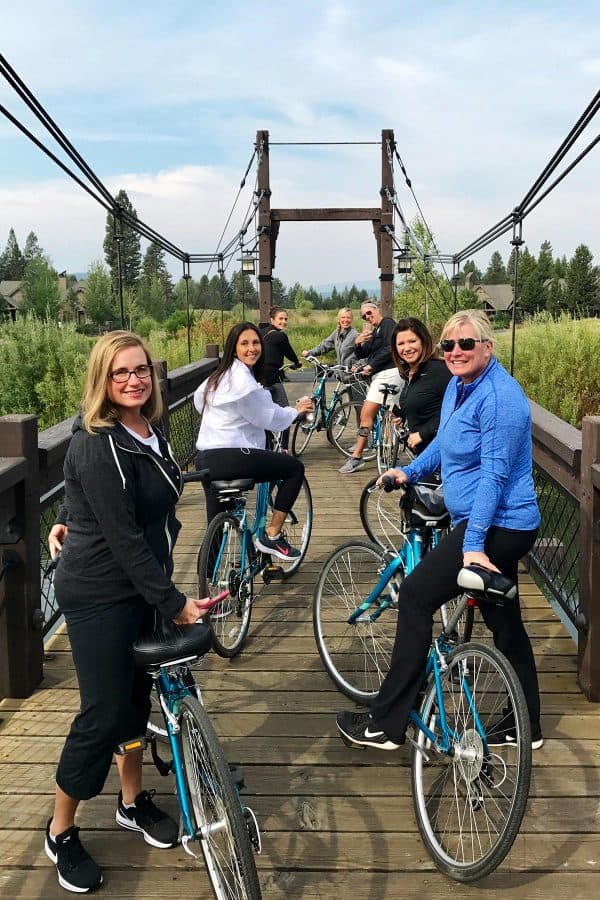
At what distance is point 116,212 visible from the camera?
7758 millimetres

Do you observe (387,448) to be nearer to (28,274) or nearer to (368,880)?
(368,880)

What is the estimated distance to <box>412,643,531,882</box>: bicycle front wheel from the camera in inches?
88.6

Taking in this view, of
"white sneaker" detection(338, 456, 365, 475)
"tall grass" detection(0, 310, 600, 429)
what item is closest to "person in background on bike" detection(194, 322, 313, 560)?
"white sneaker" detection(338, 456, 365, 475)

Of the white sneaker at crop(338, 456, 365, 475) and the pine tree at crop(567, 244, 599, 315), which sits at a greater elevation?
the pine tree at crop(567, 244, 599, 315)

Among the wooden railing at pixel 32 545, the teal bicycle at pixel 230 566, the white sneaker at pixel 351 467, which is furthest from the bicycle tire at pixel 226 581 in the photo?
the white sneaker at pixel 351 467

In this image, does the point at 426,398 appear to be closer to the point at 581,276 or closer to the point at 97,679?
the point at 97,679

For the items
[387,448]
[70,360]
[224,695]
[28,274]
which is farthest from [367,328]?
[28,274]

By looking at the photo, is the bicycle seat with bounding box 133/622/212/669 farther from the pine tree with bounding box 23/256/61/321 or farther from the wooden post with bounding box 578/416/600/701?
the pine tree with bounding box 23/256/61/321

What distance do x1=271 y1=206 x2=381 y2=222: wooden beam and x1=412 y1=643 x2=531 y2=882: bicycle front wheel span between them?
1203cm

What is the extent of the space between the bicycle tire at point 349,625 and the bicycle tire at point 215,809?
1.38 meters

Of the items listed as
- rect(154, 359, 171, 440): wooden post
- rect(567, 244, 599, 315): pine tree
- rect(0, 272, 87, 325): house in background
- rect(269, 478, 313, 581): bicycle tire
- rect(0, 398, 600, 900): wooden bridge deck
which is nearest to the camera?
rect(0, 398, 600, 900): wooden bridge deck

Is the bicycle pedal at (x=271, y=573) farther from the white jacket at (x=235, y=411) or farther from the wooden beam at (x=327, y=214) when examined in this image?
the wooden beam at (x=327, y=214)

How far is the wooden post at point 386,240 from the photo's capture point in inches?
547

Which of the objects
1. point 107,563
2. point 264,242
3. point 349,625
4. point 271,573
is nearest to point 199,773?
point 107,563
